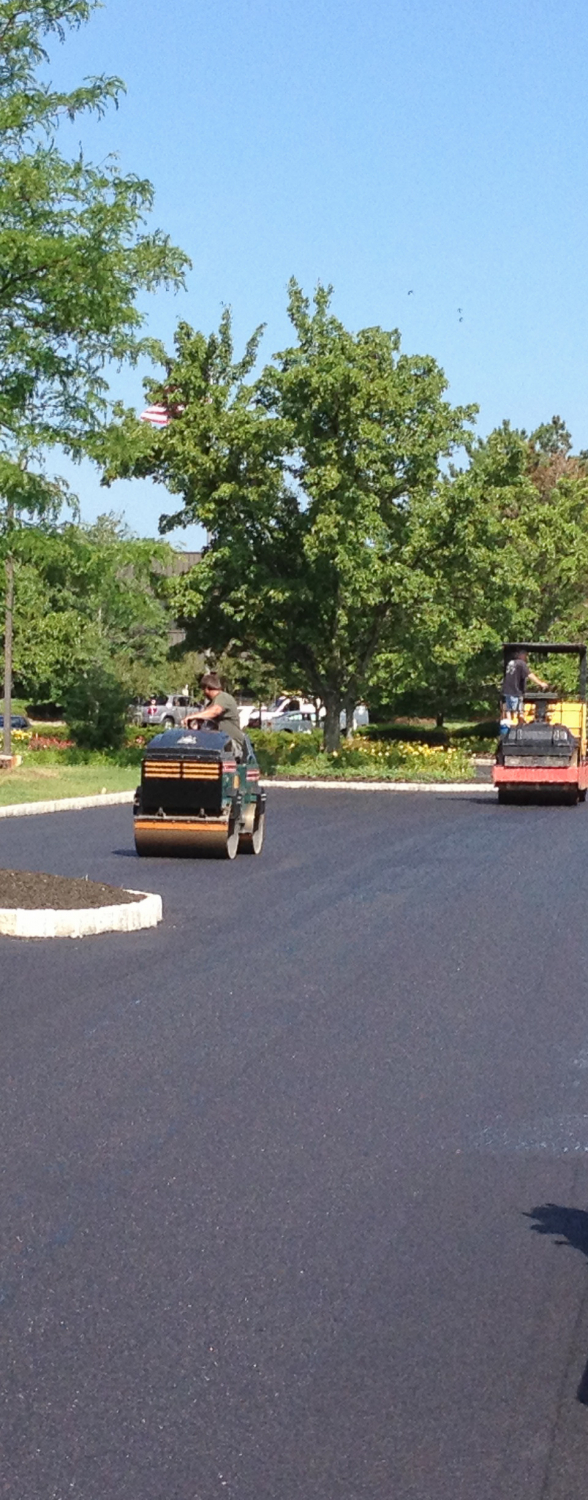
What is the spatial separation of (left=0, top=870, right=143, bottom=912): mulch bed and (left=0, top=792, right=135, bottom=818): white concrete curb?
12.6m

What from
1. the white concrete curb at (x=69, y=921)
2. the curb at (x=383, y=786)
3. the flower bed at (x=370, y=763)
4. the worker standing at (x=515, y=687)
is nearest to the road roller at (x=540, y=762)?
the worker standing at (x=515, y=687)

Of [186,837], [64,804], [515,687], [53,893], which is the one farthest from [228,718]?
[515,687]

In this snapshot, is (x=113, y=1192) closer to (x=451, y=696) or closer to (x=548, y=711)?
(x=548, y=711)

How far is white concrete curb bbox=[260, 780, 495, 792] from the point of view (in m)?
40.3

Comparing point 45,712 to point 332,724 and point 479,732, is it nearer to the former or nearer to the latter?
point 479,732

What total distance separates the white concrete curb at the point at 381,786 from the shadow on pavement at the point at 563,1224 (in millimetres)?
32498

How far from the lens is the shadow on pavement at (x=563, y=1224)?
6875mm

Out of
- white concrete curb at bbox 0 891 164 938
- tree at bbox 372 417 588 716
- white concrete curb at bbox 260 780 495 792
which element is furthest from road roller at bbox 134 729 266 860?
tree at bbox 372 417 588 716

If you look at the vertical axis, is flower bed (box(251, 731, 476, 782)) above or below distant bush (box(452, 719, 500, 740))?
below

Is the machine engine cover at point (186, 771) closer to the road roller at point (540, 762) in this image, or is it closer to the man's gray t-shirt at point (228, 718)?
the man's gray t-shirt at point (228, 718)

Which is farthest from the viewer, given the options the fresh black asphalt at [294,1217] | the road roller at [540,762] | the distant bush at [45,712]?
the distant bush at [45,712]

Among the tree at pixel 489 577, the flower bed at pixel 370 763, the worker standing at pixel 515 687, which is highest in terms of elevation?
the tree at pixel 489 577

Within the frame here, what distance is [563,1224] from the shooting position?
706 centimetres

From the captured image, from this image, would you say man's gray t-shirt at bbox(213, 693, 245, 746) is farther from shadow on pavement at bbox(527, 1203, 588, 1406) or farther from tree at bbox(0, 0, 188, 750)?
shadow on pavement at bbox(527, 1203, 588, 1406)
